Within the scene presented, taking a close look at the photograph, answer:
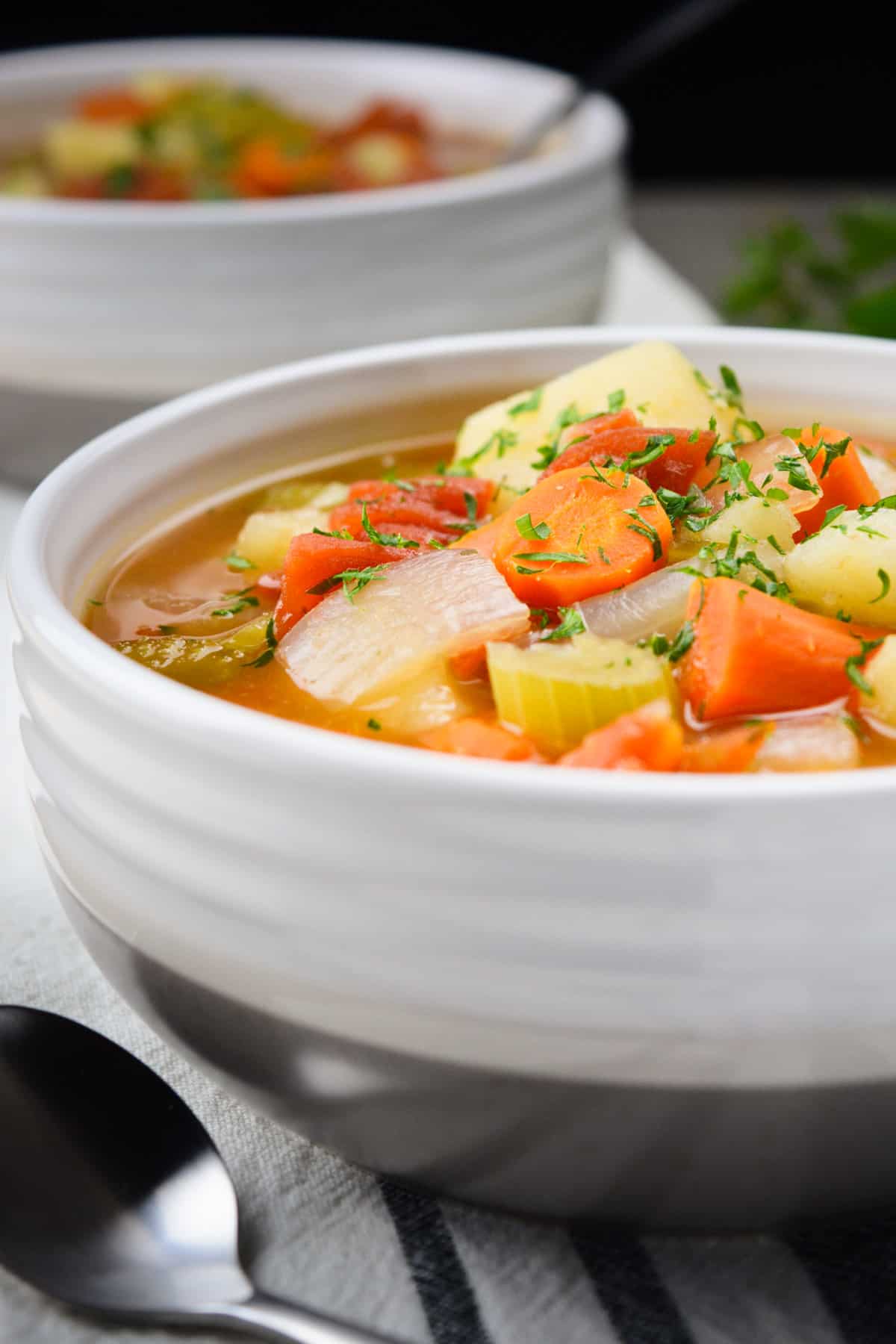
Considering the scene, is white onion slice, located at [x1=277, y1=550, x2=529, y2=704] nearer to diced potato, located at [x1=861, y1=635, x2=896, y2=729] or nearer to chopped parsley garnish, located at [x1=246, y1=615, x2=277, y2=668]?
chopped parsley garnish, located at [x1=246, y1=615, x2=277, y2=668]

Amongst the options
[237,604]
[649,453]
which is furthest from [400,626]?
[649,453]

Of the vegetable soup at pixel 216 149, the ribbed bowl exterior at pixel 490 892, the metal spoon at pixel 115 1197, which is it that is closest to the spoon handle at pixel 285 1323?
the metal spoon at pixel 115 1197

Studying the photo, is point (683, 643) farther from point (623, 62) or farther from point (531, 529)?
point (623, 62)

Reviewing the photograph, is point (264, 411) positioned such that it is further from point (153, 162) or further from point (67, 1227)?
point (153, 162)

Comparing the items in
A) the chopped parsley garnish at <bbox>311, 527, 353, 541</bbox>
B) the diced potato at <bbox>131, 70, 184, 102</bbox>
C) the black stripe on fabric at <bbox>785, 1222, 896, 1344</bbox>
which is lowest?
the diced potato at <bbox>131, 70, 184, 102</bbox>

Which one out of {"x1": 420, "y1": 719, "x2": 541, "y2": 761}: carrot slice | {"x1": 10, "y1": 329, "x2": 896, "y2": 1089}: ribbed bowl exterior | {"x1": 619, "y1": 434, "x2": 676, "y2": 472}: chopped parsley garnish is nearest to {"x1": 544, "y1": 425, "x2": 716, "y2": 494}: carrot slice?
{"x1": 619, "y1": 434, "x2": 676, "y2": 472}: chopped parsley garnish

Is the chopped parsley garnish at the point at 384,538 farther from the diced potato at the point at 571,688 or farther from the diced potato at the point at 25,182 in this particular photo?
the diced potato at the point at 25,182
